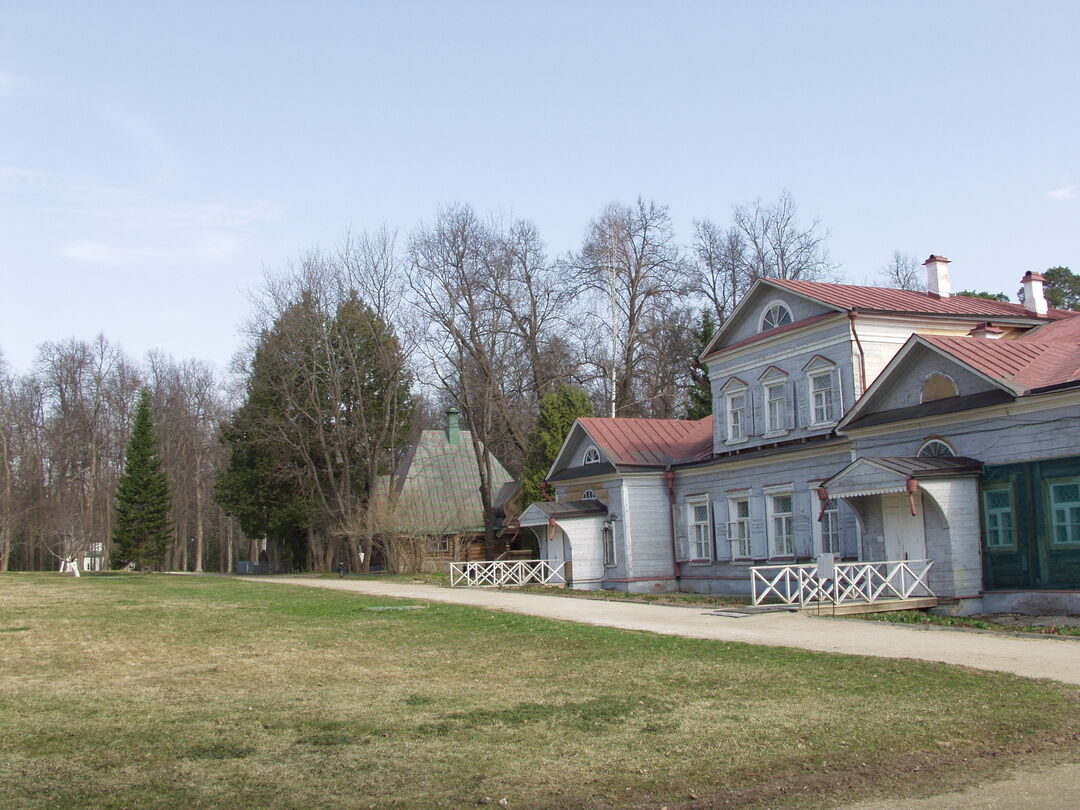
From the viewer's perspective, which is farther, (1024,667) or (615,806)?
(1024,667)

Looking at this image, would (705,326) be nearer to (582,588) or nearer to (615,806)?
(582,588)

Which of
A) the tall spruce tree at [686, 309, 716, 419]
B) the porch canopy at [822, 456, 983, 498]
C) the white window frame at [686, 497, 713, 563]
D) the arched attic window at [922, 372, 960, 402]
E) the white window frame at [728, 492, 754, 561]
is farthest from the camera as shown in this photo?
the tall spruce tree at [686, 309, 716, 419]

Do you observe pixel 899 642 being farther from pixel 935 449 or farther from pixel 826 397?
pixel 826 397

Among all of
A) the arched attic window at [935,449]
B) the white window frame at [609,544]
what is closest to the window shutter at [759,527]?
the white window frame at [609,544]

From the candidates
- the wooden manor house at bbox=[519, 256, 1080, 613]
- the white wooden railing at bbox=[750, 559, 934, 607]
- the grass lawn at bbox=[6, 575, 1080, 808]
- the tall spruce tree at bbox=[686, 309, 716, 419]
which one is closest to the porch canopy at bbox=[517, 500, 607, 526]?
the wooden manor house at bbox=[519, 256, 1080, 613]

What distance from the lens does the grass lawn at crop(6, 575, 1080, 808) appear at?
6.85 m

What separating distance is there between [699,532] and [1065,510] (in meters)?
13.1

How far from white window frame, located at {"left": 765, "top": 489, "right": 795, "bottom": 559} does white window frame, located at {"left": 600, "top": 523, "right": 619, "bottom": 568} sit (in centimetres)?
552

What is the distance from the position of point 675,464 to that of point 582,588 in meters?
4.75

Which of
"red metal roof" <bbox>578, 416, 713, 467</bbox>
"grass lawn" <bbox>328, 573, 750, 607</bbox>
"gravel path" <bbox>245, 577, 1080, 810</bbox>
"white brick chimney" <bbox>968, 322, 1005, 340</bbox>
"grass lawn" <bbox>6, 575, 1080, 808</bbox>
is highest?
"white brick chimney" <bbox>968, 322, 1005, 340</bbox>

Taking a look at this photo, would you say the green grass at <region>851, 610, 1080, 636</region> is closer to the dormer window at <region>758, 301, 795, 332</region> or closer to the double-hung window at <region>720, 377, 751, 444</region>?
the double-hung window at <region>720, 377, 751, 444</region>

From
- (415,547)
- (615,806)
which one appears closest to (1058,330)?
(615,806)

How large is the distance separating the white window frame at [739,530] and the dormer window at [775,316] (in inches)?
184

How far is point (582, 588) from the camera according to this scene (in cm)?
3080
